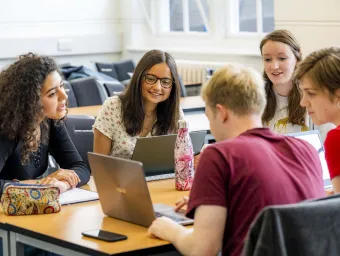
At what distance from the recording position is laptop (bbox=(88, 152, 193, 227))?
9.03ft

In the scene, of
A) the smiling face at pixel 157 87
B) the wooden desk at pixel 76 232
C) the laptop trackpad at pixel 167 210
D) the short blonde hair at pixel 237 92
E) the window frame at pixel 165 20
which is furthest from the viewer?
the window frame at pixel 165 20

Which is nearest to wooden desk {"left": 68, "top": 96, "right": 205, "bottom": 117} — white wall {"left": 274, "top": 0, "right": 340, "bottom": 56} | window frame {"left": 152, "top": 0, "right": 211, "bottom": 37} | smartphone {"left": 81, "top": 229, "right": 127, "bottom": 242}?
white wall {"left": 274, "top": 0, "right": 340, "bottom": 56}

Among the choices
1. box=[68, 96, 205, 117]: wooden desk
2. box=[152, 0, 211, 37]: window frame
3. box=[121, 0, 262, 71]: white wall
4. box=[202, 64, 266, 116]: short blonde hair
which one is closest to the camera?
box=[202, 64, 266, 116]: short blonde hair

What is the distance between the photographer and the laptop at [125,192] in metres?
2.75

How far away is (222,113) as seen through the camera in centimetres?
249

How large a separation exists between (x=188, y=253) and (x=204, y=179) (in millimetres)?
242

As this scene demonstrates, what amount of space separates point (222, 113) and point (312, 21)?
15.3ft

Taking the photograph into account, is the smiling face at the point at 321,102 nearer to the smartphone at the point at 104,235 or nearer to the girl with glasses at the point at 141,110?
the smartphone at the point at 104,235

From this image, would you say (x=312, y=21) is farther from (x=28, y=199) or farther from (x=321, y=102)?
(x=28, y=199)

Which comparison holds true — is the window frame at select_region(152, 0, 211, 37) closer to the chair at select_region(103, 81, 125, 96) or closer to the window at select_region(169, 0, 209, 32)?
the window at select_region(169, 0, 209, 32)

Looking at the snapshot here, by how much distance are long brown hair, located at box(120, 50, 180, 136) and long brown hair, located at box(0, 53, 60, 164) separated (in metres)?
0.49

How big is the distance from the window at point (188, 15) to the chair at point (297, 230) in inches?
280

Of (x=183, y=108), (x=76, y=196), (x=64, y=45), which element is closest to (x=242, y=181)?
(x=76, y=196)

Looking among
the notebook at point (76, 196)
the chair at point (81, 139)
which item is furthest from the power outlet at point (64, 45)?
the notebook at point (76, 196)
